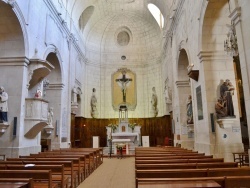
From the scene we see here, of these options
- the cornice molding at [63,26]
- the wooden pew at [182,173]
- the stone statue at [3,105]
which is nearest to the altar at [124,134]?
the cornice molding at [63,26]

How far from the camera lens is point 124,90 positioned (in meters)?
20.1

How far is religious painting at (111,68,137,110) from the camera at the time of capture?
2002 cm

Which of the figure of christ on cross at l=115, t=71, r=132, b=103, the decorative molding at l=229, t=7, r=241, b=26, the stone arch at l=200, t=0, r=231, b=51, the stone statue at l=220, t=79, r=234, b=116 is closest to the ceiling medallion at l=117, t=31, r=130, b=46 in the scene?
the figure of christ on cross at l=115, t=71, r=132, b=103

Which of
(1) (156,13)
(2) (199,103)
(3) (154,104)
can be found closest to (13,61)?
(2) (199,103)

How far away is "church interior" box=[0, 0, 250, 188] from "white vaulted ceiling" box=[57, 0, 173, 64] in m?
0.09

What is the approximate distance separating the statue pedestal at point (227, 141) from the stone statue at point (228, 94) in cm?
53

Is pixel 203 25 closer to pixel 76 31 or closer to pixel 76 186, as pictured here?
pixel 76 186

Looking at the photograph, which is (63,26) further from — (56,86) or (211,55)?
(211,55)

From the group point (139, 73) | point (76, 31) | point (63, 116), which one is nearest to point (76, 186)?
point (63, 116)

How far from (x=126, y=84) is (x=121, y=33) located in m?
5.01

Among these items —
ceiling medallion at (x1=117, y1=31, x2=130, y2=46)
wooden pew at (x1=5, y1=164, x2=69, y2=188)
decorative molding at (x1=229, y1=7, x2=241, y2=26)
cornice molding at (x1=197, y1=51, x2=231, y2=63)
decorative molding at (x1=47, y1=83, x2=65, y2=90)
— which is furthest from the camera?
ceiling medallion at (x1=117, y1=31, x2=130, y2=46)

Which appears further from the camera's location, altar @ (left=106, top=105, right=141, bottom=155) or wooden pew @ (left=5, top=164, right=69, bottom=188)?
altar @ (left=106, top=105, right=141, bottom=155)

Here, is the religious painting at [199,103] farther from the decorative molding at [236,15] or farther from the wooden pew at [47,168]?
the wooden pew at [47,168]

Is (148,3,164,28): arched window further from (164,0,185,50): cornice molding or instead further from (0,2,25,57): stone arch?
(0,2,25,57): stone arch
